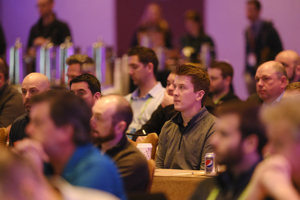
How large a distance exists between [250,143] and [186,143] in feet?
5.56

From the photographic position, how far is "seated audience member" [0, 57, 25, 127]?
16.4 ft

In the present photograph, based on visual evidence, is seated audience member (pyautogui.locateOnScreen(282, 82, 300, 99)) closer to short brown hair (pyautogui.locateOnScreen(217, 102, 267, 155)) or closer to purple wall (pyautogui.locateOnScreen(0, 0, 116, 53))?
short brown hair (pyautogui.locateOnScreen(217, 102, 267, 155))

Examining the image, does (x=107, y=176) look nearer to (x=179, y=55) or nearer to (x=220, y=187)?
(x=220, y=187)

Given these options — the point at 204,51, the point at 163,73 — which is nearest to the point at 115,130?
the point at 163,73

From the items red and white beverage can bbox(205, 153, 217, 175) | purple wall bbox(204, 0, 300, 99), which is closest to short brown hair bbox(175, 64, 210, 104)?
red and white beverage can bbox(205, 153, 217, 175)

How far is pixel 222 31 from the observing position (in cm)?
1021

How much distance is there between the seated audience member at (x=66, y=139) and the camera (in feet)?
6.96

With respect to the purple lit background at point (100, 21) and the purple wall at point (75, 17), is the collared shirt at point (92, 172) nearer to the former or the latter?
the purple lit background at point (100, 21)

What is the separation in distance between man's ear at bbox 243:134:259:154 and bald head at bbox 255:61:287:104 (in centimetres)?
246

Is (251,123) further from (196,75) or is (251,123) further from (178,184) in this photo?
(196,75)

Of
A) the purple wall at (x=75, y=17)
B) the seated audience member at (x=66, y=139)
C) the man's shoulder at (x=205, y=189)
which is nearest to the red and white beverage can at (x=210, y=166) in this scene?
the man's shoulder at (x=205, y=189)

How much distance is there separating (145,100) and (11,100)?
1.41m

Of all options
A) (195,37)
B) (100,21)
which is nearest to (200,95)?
(195,37)

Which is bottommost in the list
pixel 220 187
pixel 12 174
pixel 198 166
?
pixel 198 166
